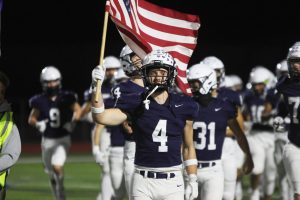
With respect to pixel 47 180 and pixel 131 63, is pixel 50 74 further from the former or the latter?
pixel 47 180

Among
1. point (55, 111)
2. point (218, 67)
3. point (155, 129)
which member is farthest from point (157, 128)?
point (55, 111)

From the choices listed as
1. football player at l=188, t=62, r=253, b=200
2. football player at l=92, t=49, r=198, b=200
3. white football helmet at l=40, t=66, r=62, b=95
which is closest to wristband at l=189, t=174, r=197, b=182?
football player at l=92, t=49, r=198, b=200

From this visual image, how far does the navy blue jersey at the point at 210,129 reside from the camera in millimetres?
7414

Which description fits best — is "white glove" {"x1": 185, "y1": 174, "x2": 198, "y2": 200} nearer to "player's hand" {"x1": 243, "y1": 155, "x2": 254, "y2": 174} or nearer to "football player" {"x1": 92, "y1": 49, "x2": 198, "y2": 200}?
"football player" {"x1": 92, "y1": 49, "x2": 198, "y2": 200}

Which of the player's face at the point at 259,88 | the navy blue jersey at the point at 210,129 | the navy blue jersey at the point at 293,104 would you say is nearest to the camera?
the navy blue jersey at the point at 210,129

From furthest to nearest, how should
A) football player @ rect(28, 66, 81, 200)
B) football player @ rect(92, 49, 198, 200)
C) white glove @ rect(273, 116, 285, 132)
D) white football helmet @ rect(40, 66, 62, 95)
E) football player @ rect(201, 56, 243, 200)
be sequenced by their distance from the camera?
1. white football helmet @ rect(40, 66, 62, 95)
2. football player @ rect(28, 66, 81, 200)
3. white glove @ rect(273, 116, 285, 132)
4. football player @ rect(201, 56, 243, 200)
5. football player @ rect(92, 49, 198, 200)

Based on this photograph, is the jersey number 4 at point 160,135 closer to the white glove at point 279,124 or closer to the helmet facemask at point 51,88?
the white glove at point 279,124

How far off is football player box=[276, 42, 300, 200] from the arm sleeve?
2974 millimetres

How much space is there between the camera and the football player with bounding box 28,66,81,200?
34.2 feet

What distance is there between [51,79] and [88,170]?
569 centimetres

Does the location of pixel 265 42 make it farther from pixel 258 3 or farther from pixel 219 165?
pixel 219 165

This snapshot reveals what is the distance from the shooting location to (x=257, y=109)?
1142 centimetres

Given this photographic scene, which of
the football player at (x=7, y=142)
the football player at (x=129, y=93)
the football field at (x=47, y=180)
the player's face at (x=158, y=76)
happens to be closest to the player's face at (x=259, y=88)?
the football field at (x=47, y=180)

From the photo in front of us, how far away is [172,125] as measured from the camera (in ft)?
19.1
